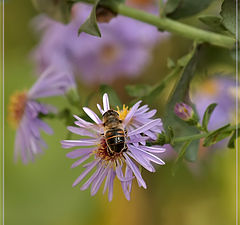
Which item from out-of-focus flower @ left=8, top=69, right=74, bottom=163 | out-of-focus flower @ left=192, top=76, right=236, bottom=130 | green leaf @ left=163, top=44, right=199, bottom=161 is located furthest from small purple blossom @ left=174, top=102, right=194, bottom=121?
out-of-focus flower @ left=192, top=76, right=236, bottom=130

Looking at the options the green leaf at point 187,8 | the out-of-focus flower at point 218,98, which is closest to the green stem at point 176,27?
the green leaf at point 187,8

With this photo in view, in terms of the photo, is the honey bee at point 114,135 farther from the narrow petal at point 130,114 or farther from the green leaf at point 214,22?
the green leaf at point 214,22

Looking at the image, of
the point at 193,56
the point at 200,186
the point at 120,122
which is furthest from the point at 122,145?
the point at 200,186

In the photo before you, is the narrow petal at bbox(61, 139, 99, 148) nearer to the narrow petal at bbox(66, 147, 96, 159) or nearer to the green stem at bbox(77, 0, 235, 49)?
the narrow petal at bbox(66, 147, 96, 159)

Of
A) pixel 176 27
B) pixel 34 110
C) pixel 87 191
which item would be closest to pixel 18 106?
pixel 34 110

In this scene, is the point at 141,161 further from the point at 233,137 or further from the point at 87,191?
the point at 87,191

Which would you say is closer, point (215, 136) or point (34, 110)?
point (215, 136)
